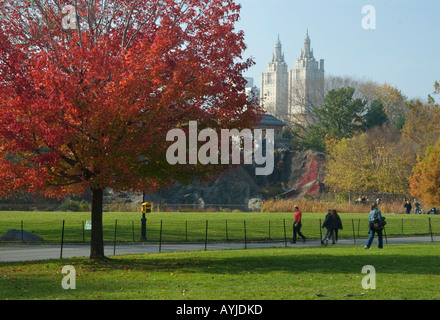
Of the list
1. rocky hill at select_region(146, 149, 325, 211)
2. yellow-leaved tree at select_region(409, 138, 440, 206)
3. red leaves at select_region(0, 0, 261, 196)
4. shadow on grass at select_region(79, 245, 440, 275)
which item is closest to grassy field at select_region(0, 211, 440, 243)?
yellow-leaved tree at select_region(409, 138, 440, 206)

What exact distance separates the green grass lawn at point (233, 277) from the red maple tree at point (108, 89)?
257cm

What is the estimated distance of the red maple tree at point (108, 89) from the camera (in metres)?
17.8

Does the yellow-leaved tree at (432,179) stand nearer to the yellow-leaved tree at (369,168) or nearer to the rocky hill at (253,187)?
the yellow-leaved tree at (369,168)

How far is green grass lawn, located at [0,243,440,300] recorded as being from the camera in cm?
1360

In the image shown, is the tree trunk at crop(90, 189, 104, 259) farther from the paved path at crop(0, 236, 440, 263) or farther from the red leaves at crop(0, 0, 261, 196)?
the paved path at crop(0, 236, 440, 263)

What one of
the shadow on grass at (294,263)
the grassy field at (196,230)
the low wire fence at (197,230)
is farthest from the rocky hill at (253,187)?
the shadow on grass at (294,263)

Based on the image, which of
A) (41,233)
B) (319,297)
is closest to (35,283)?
(319,297)

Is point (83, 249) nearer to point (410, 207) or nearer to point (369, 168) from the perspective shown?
point (410, 207)

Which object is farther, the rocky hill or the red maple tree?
the rocky hill

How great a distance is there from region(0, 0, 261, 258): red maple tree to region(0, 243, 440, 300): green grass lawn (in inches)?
101

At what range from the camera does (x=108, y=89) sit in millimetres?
17953

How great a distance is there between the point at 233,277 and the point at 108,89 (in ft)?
20.8
